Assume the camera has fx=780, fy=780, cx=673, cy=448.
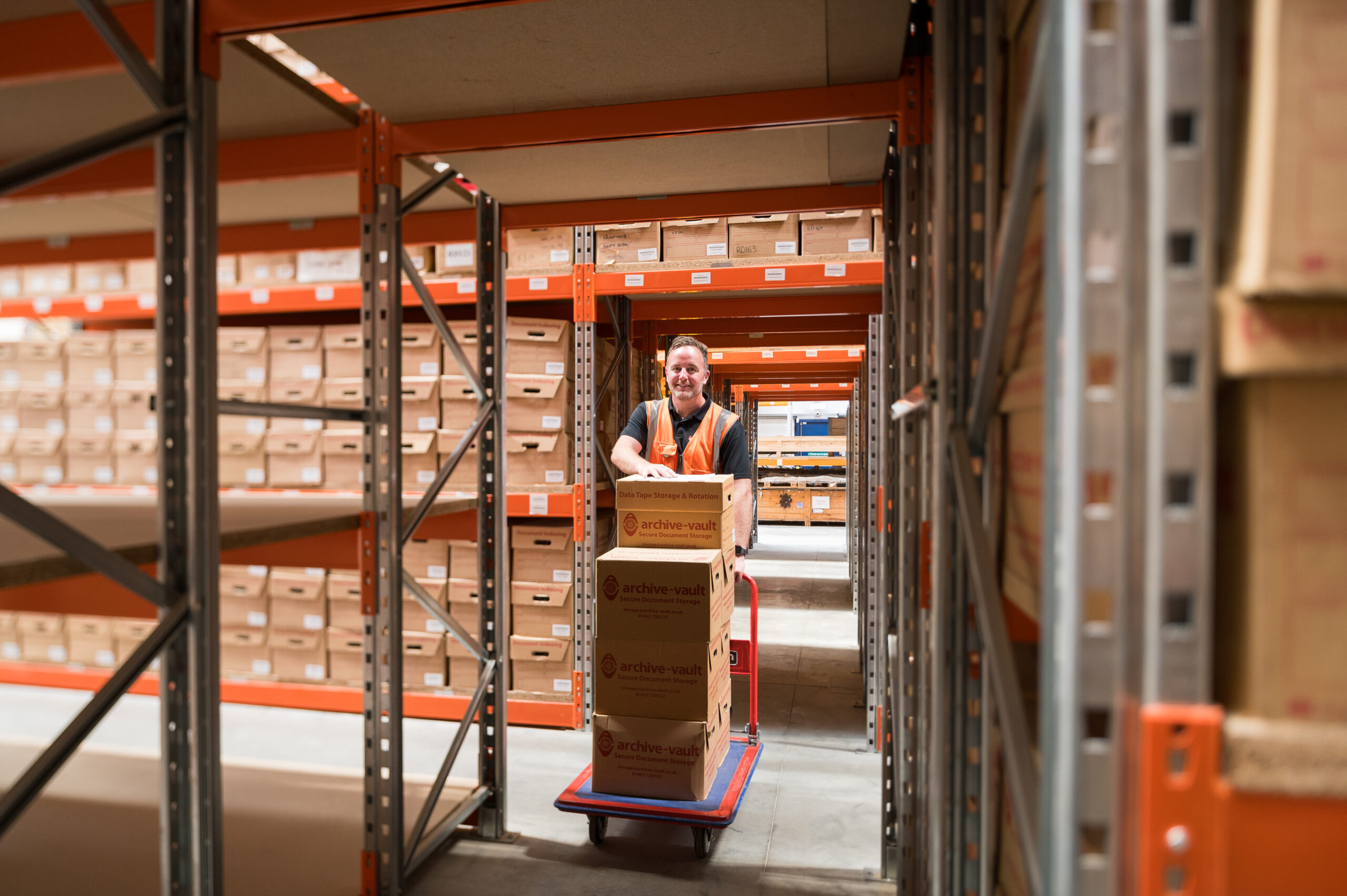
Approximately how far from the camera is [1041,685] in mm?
923

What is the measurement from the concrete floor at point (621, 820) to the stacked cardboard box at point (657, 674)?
0.32 m

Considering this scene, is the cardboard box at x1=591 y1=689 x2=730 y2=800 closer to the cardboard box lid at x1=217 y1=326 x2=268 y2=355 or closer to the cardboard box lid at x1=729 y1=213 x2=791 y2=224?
the cardboard box lid at x1=729 y1=213 x2=791 y2=224

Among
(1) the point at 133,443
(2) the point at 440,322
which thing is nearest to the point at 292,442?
(1) the point at 133,443

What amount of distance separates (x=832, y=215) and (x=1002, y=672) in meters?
3.89

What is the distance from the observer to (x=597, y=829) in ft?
11.3

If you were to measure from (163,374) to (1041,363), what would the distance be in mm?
1953

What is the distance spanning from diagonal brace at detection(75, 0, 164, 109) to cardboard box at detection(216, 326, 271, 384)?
355 cm

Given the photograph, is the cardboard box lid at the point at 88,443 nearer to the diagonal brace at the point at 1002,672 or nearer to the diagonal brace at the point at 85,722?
the diagonal brace at the point at 85,722

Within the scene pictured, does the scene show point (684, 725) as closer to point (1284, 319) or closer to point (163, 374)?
point (163, 374)

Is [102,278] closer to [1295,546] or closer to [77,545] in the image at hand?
[77,545]

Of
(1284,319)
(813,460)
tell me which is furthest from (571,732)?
(813,460)

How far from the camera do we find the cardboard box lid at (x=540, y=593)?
5.06m

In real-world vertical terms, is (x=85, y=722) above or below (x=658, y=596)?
above

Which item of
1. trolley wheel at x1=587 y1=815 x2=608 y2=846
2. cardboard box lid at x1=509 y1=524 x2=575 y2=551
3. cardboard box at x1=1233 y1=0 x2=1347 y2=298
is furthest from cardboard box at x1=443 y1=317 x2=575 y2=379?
cardboard box at x1=1233 y1=0 x2=1347 y2=298
